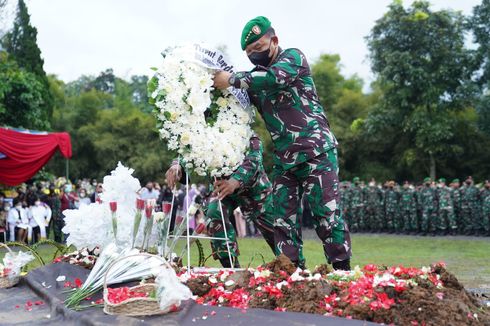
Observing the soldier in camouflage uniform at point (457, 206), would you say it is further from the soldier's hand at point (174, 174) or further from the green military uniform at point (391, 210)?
the soldier's hand at point (174, 174)

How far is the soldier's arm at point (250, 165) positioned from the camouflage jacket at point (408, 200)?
16.4 metres

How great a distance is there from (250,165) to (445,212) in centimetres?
1606

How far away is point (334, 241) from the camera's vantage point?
219 inches

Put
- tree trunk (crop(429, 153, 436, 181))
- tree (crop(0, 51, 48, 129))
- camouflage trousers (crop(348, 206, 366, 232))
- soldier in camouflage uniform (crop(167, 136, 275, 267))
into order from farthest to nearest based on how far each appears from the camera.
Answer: tree trunk (crop(429, 153, 436, 181)) → camouflage trousers (crop(348, 206, 366, 232)) → tree (crop(0, 51, 48, 129)) → soldier in camouflage uniform (crop(167, 136, 275, 267))

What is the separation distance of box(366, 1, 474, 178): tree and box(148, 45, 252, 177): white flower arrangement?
26.8 meters

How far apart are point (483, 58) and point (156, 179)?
2278 cm

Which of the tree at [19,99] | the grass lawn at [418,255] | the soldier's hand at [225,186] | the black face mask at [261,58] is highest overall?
the tree at [19,99]

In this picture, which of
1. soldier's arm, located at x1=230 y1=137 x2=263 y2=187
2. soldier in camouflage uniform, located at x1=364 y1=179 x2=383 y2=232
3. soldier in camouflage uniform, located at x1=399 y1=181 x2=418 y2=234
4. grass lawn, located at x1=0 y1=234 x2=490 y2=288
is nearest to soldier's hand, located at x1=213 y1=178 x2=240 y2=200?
soldier's arm, located at x1=230 y1=137 x2=263 y2=187

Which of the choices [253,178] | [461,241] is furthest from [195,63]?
[461,241]

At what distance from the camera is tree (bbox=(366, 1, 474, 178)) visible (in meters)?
31.4

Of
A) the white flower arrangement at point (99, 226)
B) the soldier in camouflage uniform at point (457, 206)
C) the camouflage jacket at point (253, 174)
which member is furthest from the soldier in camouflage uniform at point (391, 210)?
the white flower arrangement at point (99, 226)

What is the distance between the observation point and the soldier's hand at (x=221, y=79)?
5.79 metres

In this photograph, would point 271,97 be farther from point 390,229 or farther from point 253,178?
point 390,229

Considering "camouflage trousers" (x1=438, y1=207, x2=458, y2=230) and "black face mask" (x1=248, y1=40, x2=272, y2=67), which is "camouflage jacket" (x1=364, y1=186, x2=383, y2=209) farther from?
"black face mask" (x1=248, y1=40, x2=272, y2=67)
